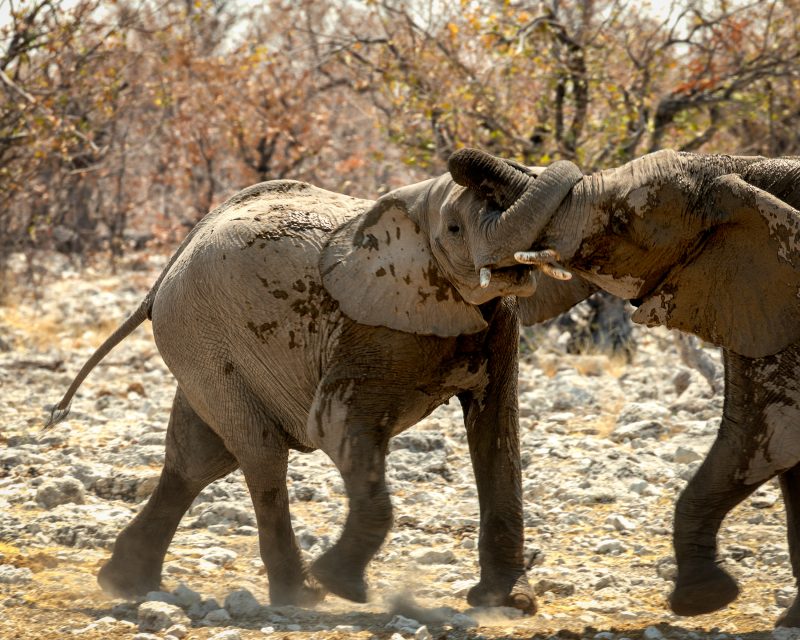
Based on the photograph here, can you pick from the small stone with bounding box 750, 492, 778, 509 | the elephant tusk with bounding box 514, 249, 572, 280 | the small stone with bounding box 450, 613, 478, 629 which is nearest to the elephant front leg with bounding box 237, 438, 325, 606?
the small stone with bounding box 450, 613, 478, 629

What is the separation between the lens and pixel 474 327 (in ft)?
17.4

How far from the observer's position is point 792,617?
193 inches

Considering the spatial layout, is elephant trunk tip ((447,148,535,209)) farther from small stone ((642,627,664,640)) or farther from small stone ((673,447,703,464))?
small stone ((673,447,703,464))

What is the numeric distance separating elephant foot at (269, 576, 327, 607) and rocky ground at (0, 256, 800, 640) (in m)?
0.07

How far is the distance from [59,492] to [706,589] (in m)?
3.76

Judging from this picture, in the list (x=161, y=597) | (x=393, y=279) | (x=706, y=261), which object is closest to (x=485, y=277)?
(x=393, y=279)

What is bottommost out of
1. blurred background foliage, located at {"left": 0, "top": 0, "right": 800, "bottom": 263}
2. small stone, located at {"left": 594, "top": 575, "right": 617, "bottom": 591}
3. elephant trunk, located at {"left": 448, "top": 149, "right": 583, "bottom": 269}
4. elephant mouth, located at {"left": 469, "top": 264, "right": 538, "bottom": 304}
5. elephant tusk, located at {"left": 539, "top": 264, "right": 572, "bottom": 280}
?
small stone, located at {"left": 594, "top": 575, "right": 617, "bottom": 591}

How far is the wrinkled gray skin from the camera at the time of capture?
5244 millimetres

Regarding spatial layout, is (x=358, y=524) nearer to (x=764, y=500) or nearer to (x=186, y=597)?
Answer: (x=186, y=597)

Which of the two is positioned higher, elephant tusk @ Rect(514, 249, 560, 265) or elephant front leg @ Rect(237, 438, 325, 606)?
elephant tusk @ Rect(514, 249, 560, 265)

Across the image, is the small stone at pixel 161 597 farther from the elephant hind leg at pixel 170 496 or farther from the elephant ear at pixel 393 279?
the elephant ear at pixel 393 279

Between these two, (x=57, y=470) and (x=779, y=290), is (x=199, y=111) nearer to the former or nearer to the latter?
(x=57, y=470)

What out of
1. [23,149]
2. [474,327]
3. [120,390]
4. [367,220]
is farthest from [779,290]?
[23,149]

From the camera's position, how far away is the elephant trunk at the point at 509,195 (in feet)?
15.1
